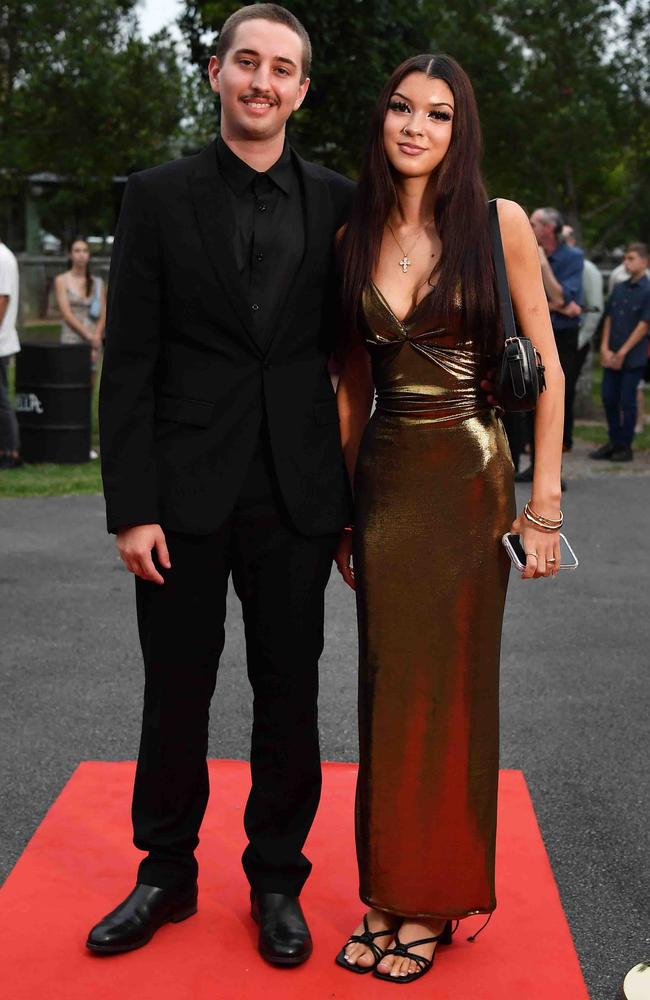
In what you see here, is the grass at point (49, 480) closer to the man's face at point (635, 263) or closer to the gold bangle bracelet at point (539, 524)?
the man's face at point (635, 263)

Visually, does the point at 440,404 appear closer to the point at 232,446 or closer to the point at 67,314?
the point at 232,446

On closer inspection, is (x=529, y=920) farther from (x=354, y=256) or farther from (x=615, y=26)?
(x=615, y=26)

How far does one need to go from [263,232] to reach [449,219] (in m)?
0.44

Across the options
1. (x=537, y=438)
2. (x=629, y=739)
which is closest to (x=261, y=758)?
(x=537, y=438)

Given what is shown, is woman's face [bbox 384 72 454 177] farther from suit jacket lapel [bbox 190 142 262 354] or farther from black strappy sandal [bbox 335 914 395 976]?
black strappy sandal [bbox 335 914 395 976]

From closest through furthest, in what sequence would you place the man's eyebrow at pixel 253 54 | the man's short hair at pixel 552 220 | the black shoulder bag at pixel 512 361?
1. the black shoulder bag at pixel 512 361
2. the man's eyebrow at pixel 253 54
3. the man's short hair at pixel 552 220

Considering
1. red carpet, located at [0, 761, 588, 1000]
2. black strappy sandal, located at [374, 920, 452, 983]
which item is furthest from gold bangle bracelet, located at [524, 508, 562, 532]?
black strappy sandal, located at [374, 920, 452, 983]

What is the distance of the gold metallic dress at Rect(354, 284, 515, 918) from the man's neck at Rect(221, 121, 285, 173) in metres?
0.42

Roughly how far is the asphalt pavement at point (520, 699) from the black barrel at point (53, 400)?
2511mm

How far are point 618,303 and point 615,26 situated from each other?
268 inches

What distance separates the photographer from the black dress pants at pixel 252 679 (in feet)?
10.2

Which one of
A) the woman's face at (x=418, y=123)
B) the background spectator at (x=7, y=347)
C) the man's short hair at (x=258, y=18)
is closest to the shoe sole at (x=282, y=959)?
the woman's face at (x=418, y=123)

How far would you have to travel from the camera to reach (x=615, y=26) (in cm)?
1677

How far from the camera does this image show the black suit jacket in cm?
296
